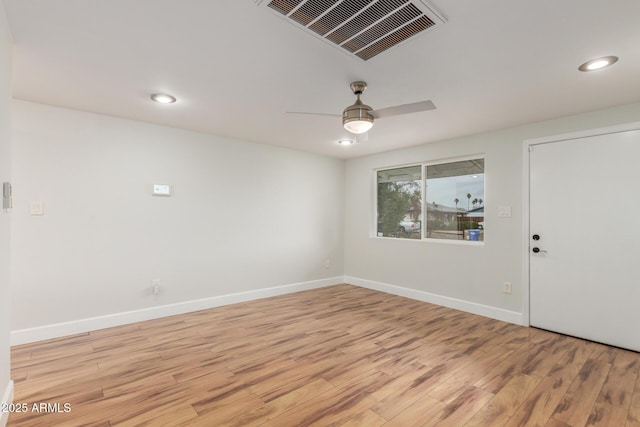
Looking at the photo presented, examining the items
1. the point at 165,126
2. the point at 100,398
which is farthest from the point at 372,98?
the point at 100,398

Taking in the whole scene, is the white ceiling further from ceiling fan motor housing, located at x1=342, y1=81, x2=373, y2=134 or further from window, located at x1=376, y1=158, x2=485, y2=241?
window, located at x1=376, y1=158, x2=485, y2=241

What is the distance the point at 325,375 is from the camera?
2.41 m

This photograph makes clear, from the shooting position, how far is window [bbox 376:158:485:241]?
4164 mm

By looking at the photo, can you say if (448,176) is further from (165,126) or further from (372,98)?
(165,126)

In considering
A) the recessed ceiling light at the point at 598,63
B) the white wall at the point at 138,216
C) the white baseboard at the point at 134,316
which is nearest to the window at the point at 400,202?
the white wall at the point at 138,216

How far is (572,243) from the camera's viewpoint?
10.7 ft

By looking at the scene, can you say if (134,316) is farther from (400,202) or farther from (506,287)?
(506,287)

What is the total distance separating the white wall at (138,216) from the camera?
10.0 ft

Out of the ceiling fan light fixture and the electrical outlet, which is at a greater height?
the ceiling fan light fixture

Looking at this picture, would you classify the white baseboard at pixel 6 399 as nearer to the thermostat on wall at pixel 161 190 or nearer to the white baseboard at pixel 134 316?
the white baseboard at pixel 134 316

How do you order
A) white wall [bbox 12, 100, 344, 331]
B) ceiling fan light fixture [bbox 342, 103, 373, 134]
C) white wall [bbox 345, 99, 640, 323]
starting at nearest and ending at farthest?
ceiling fan light fixture [bbox 342, 103, 373, 134]
white wall [bbox 12, 100, 344, 331]
white wall [bbox 345, 99, 640, 323]

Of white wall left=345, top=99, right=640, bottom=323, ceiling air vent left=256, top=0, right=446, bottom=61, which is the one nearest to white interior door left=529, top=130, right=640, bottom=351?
white wall left=345, top=99, right=640, bottom=323

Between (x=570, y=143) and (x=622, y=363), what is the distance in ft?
7.05

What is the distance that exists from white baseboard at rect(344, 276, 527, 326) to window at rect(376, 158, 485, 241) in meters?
0.85
